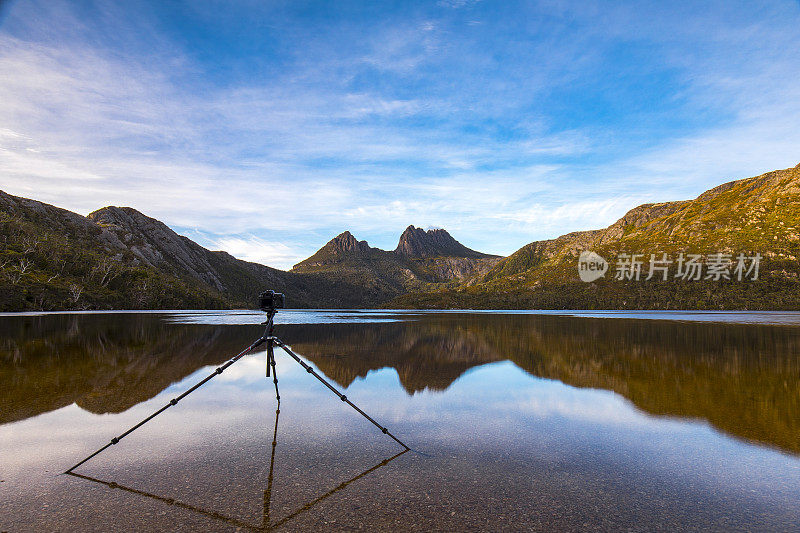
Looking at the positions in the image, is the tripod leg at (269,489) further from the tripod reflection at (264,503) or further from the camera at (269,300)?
the camera at (269,300)

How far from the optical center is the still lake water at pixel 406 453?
5.25 metres

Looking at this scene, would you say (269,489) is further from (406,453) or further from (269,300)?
(269,300)

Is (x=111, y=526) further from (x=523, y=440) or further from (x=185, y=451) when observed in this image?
(x=523, y=440)

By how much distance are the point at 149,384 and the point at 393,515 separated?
459 inches

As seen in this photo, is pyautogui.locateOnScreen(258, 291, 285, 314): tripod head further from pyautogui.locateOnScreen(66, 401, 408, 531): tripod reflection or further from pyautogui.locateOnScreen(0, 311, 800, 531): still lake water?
pyautogui.locateOnScreen(66, 401, 408, 531): tripod reflection

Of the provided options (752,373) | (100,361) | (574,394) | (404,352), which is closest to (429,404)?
(574,394)

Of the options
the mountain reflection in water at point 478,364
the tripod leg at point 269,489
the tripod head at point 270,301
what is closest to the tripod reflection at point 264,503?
the tripod leg at point 269,489

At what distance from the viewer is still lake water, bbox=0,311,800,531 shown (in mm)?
5254

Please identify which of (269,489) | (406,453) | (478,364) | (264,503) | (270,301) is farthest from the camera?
(478,364)

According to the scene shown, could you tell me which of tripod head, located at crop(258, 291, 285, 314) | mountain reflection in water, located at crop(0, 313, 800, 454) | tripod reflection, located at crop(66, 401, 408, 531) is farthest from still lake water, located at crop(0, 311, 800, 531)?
tripod head, located at crop(258, 291, 285, 314)

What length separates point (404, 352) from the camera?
2409 cm

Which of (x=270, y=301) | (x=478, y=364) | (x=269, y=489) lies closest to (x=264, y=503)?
(x=269, y=489)

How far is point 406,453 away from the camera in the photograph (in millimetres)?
7703

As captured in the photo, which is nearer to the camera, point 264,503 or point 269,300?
point 264,503
